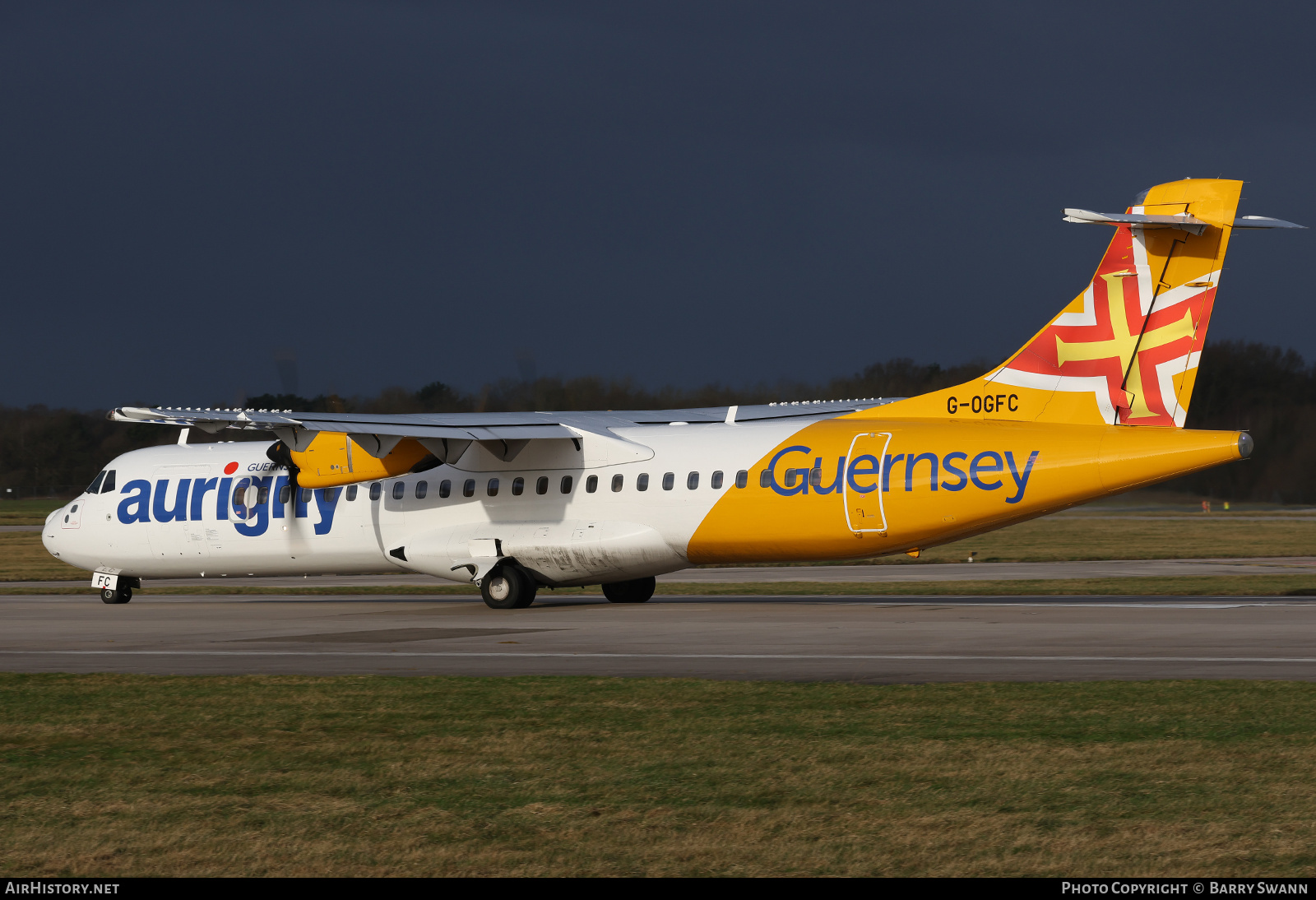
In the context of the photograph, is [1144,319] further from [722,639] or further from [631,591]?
[631,591]

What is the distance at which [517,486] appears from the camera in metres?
24.8

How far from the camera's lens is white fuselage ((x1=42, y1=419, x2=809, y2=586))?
2353 centimetres

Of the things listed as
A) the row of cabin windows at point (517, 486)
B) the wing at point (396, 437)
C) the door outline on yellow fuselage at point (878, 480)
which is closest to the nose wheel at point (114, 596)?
the row of cabin windows at point (517, 486)

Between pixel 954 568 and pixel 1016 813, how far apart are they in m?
30.7

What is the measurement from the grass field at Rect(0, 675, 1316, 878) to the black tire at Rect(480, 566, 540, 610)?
37.5ft

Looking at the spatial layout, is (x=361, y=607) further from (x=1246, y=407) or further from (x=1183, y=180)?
(x=1246, y=407)

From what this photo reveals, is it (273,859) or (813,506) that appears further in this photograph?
(813,506)

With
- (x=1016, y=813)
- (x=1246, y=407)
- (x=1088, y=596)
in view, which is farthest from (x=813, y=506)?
(x=1246, y=407)

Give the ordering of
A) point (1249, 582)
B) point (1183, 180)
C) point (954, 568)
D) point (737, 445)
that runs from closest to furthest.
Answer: point (1183, 180)
point (737, 445)
point (1249, 582)
point (954, 568)

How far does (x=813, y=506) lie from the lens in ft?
72.0

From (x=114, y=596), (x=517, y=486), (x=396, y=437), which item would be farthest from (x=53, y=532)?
(x=517, y=486)

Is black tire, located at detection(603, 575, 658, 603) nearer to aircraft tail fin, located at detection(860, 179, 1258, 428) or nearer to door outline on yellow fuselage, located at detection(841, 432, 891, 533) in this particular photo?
door outline on yellow fuselage, located at detection(841, 432, 891, 533)

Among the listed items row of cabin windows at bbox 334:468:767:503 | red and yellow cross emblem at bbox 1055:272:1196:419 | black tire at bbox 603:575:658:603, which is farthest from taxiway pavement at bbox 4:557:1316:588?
red and yellow cross emblem at bbox 1055:272:1196:419

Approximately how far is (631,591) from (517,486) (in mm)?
3315
